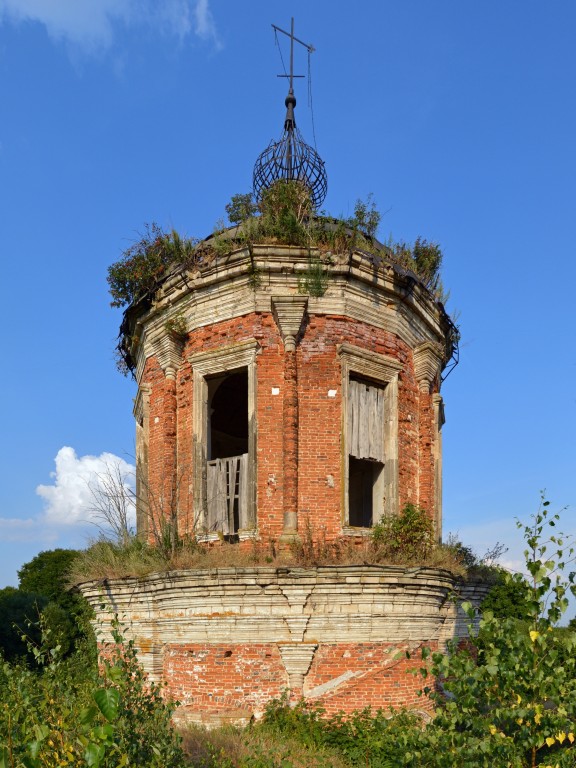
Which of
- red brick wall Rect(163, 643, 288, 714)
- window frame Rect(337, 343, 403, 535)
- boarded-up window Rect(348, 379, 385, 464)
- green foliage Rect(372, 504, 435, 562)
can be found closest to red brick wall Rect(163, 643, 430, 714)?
red brick wall Rect(163, 643, 288, 714)

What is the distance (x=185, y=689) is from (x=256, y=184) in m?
8.98

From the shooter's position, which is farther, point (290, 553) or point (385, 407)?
point (385, 407)

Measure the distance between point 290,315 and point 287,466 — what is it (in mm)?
2139

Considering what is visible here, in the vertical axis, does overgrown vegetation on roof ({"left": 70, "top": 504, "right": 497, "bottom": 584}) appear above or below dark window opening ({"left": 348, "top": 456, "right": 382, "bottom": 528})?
below

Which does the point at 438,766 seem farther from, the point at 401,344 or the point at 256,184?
the point at 256,184

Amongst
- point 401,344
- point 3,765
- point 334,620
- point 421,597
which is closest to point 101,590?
point 334,620

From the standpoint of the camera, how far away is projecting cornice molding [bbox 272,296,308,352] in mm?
10898

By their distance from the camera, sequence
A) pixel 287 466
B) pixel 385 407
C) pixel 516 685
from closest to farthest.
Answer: pixel 516 685 < pixel 287 466 < pixel 385 407

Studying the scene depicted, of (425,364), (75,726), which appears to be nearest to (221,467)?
(425,364)

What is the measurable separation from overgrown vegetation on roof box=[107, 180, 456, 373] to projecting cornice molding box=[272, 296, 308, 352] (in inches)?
11.3

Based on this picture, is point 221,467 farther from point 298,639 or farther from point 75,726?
point 75,726

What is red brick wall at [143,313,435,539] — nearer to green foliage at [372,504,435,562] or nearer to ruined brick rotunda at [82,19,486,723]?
ruined brick rotunda at [82,19,486,723]

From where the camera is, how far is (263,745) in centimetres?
840

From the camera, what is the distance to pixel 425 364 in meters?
12.2
